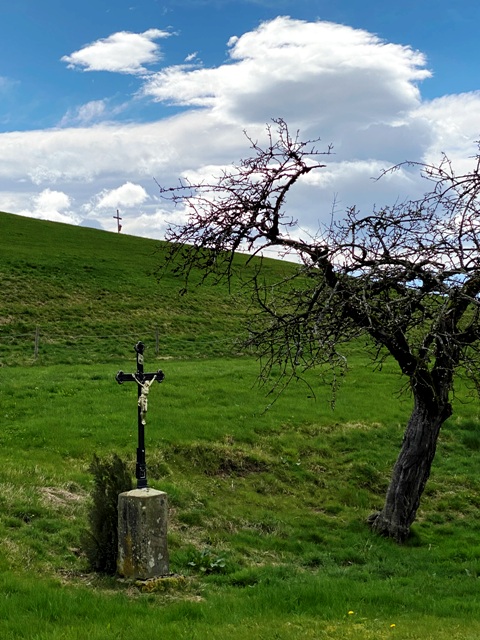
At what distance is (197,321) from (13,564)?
116 ft

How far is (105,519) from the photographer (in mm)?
8961

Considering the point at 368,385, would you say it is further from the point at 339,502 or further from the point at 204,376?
the point at 339,502

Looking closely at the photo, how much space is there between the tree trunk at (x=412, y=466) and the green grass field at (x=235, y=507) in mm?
417

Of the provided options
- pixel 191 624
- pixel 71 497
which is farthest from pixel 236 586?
pixel 71 497

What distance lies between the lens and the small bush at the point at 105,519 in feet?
28.8

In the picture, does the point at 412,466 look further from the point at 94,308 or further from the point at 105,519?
the point at 94,308

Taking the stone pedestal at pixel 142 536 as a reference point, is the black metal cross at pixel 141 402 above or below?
above

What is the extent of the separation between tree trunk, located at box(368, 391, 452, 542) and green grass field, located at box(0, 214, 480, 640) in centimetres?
42

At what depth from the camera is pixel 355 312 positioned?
35.1 ft

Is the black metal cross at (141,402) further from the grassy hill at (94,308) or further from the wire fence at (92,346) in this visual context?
the wire fence at (92,346)

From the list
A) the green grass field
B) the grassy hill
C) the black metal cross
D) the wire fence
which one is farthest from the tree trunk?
the wire fence

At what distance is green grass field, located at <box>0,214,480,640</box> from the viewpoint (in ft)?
23.0

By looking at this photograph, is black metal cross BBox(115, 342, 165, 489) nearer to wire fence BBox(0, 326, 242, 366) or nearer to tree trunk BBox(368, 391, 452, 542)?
tree trunk BBox(368, 391, 452, 542)

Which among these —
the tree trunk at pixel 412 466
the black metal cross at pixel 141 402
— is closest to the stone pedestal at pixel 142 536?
the black metal cross at pixel 141 402
